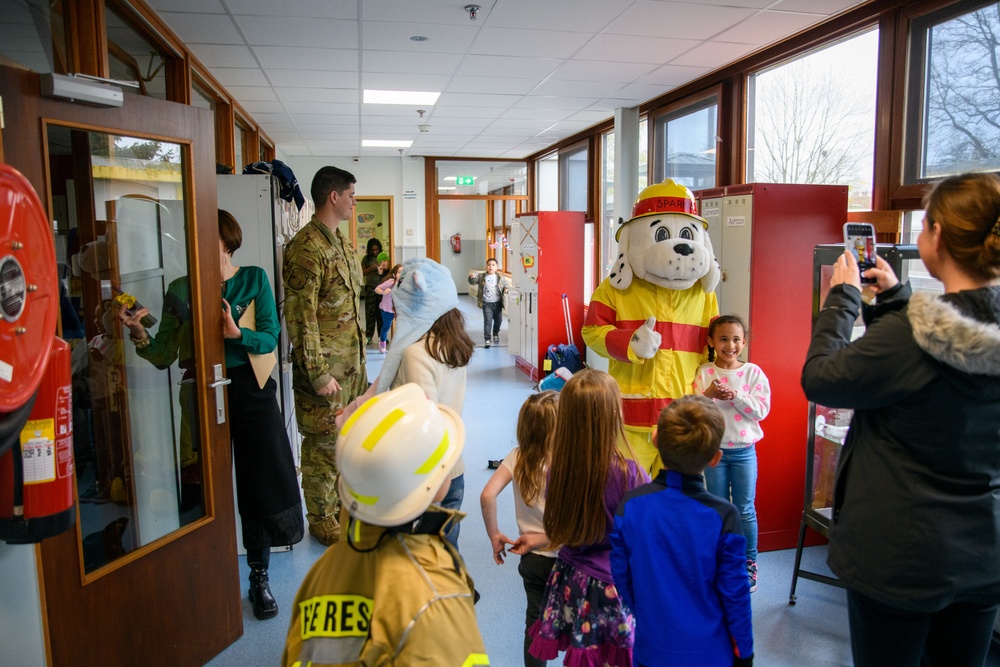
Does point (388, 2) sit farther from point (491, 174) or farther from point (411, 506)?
point (491, 174)

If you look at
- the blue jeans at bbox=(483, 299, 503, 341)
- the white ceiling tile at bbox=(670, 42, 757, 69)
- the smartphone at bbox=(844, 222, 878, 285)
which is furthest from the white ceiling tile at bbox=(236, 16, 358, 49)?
the blue jeans at bbox=(483, 299, 503, 341)

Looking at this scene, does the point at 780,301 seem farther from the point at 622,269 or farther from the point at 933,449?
the point at 933,449

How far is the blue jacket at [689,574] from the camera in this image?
1.52m

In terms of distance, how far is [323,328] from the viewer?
120 inches

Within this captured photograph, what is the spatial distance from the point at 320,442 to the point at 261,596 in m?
0.69

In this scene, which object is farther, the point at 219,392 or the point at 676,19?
the point at 676,19

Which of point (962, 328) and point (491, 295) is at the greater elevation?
point (962, 328)

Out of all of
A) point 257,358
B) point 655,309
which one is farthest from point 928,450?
point 257,358

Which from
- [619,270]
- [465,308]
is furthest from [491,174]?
[619,270]

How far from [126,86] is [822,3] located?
3.24 metres

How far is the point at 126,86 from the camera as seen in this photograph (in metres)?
2.02

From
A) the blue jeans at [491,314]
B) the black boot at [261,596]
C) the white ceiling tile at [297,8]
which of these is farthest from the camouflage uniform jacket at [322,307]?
the blue jeans at [491,314]

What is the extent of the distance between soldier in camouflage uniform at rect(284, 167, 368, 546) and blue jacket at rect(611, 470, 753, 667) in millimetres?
1779

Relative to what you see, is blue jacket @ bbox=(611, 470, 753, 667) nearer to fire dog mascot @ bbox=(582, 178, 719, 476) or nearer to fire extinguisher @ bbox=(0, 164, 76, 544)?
fire dog mascot @ bbox=(582, 178, 719, 476)
